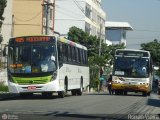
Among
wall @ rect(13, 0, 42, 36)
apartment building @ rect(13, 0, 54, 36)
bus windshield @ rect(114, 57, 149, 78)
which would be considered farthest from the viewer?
wall @ rect(13, 0, 42, 36)

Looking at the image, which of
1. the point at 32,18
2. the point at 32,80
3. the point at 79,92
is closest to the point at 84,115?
the point at 32,80

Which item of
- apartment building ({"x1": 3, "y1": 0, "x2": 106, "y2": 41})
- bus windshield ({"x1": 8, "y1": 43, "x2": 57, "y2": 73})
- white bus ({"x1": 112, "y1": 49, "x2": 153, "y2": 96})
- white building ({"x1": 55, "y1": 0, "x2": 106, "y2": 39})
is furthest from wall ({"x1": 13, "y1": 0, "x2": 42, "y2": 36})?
bus windshield ({"x1": 8, "y1": 43, "x2": 57, "y2": 73})

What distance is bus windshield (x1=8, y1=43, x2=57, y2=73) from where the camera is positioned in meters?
31.1

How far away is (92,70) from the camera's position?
7019 cm

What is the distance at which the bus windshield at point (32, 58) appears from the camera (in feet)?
102

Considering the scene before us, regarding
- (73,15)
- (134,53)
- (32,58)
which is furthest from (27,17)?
(32,58)

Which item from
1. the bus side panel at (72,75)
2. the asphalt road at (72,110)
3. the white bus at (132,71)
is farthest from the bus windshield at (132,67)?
the asphalt road at (72,110)

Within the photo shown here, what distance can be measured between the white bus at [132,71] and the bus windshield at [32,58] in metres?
12.3

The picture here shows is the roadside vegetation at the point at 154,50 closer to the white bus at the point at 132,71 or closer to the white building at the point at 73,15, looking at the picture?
the white building at the point at 73,15

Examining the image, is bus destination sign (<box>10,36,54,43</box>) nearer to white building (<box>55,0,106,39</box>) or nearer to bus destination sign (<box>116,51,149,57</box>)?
bus destination sign (<box>116,51,149,57</box>)

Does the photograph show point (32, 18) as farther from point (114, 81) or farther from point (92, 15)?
point (92, 15)

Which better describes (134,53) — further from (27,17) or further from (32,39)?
(27,17)

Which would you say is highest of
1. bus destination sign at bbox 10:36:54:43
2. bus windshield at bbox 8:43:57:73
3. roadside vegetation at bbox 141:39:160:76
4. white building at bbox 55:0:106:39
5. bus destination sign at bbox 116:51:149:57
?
white building at bbox 55:0:106:39

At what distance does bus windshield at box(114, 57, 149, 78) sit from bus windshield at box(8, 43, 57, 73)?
485 inches
